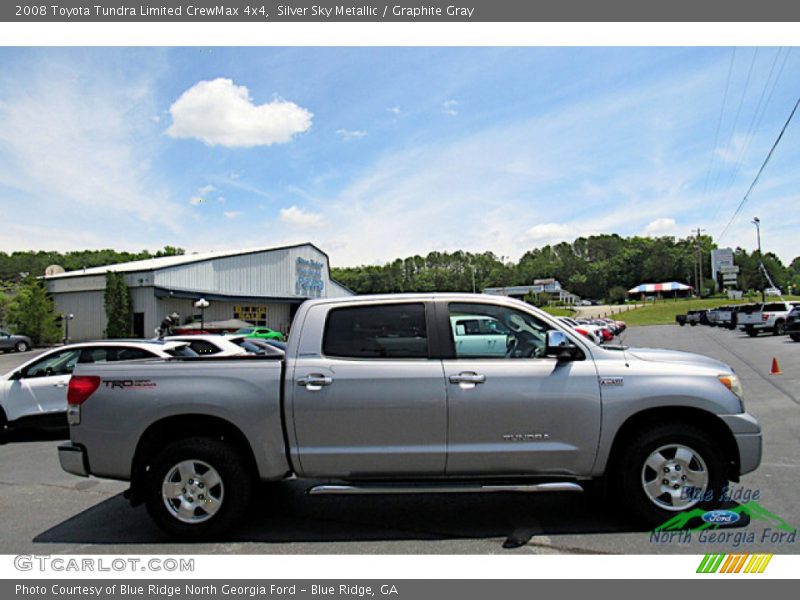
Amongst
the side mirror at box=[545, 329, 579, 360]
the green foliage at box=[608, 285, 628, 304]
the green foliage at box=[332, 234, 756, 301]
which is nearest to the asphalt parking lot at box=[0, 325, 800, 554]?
the side mirror at box=[545, 329, 579, 360]

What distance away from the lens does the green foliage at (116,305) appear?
130 feet

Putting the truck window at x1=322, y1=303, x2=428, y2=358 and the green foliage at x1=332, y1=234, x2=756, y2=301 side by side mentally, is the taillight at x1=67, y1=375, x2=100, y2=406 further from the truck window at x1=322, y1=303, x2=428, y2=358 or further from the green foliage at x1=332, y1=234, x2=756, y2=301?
the green foliage at x1=332, y1=234, x2=756, y2=301

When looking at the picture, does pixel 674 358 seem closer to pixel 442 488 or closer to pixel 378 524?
pixel 442 488

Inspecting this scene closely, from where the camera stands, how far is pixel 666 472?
15.3 ft

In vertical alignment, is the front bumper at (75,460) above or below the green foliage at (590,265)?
below

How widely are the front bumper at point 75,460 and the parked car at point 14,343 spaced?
37.7 metres

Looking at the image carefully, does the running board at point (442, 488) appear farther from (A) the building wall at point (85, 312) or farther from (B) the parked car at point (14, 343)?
(A) the building wall at point (85, 312)

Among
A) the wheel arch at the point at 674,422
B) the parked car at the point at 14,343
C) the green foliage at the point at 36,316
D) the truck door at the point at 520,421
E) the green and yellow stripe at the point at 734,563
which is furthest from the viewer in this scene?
the green foliage at the point at 36,316

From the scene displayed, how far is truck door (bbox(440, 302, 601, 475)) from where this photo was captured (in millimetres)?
4586

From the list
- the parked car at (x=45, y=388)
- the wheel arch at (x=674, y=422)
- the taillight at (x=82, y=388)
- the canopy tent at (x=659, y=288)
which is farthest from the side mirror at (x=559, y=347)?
the canopy tent at (x=659, y=288)

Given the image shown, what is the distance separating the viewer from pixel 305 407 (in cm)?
462

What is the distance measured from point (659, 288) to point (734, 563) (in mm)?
153553

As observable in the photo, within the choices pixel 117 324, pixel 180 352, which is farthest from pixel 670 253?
pixel 180 352
